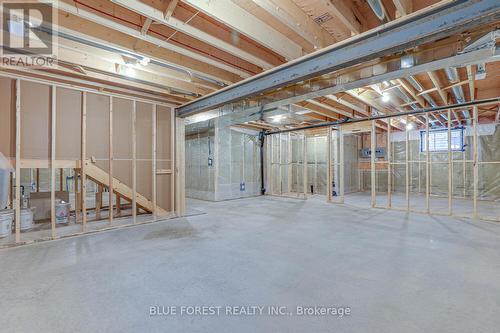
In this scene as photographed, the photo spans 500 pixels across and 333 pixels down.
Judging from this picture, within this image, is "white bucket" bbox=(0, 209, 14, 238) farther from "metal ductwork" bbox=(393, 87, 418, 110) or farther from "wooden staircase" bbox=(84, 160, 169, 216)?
"metal ductwork" bbox=(393, 87, 418, 110)

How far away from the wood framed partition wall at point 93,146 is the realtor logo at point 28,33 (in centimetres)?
63

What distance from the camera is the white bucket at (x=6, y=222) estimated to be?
3.83 m

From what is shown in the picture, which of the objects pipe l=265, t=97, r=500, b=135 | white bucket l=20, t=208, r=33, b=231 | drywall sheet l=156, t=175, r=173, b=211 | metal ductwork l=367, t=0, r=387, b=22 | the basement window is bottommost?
white bucket l=20, t=208, r=33, b=231

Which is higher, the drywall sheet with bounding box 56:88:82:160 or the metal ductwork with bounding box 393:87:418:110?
the metal ductwork with bounding box 393:87:418:110

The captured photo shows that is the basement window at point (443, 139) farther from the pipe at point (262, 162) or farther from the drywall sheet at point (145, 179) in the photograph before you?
the drywall sheet at point (145, 179)

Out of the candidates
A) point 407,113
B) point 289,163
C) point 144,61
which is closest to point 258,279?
point 144,61

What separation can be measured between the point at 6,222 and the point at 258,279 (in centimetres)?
422

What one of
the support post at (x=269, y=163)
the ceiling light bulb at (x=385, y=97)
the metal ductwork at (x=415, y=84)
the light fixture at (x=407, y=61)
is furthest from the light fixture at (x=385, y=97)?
the support post at (x=269, y=163)

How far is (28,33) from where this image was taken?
8.77 ft

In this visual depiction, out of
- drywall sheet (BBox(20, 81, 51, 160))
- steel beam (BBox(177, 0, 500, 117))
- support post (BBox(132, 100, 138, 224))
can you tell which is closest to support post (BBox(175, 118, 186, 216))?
support post (BBox(132, 100, 138, 224))

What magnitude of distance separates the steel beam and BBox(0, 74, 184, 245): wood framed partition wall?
2.67 metres

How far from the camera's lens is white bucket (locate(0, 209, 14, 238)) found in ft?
12.6

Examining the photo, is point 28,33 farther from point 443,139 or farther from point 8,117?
point 443,139

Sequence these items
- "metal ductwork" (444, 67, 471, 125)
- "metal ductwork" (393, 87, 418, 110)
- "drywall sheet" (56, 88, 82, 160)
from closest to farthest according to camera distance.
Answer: "metal ductwork" (444, 67, 471, 125) < "drywall sheet" (56, 88, 82, 160) < "metal ductwork" (393, 87, 418, 110)
